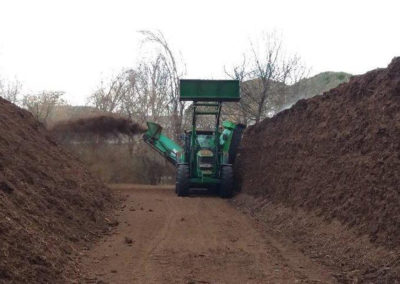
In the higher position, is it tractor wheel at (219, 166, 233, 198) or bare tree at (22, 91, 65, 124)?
bare tree at (22, 91, 65, 124)

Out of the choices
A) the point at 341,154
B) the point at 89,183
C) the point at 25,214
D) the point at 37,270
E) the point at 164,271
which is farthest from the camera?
the point at 89,183

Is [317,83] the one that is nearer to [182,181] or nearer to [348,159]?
[182,181]

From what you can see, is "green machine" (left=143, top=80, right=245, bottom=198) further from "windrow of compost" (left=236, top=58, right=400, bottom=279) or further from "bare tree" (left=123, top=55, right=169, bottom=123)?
"bare tree" (left=123, top=55, right=169, bottom=123)

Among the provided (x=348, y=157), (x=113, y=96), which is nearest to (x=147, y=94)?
(x=113, y=96)

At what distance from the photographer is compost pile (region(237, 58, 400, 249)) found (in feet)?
26.4

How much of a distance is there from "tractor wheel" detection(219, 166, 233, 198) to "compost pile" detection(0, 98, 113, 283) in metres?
5.27

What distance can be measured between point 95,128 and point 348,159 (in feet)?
55.6

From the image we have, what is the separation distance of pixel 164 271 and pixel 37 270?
185 cm

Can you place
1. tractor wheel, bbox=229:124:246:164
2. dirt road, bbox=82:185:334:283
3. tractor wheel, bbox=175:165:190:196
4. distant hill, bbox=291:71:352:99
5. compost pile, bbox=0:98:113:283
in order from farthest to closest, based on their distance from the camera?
distant hill, bbox=291:71:352:99
tractor wheel, bbox=229:124:246:164
tractor wheel, bbox=175:165:190:196
dirt road, bbox=82:185:334:283
compost pile, bbox=0:98:113:283

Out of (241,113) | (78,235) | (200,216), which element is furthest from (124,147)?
(78,235)

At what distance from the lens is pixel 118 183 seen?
91.2 feet

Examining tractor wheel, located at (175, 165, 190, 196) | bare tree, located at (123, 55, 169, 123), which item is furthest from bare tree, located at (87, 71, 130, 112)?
tractor wheel, located at (175, 165, 190, 196)

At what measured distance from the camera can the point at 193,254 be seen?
857cm

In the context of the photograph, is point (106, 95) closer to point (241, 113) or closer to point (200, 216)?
point (241, 113)
